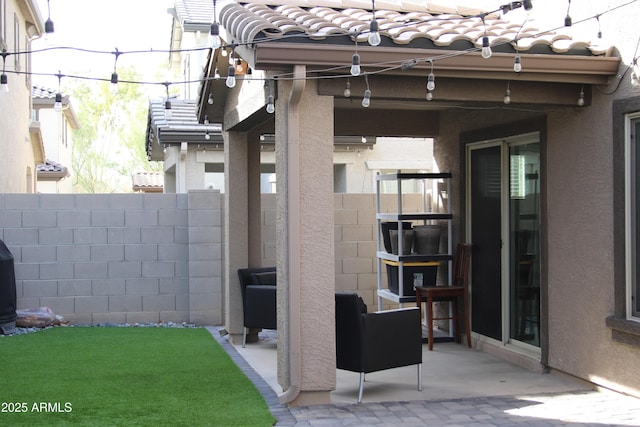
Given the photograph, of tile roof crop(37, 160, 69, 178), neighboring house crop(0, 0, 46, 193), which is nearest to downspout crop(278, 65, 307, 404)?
neighboring house crop(0, 0, 46, 193)

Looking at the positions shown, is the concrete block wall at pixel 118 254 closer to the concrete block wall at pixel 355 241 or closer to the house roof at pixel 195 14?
the concrete block wall at pixel 355 241

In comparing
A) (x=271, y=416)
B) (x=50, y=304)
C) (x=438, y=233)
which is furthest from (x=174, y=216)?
(x=271, y=416)

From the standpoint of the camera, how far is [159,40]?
36.1m

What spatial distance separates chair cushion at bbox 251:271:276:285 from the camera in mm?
→ 9000

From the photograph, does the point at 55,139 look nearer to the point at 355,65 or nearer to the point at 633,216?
the point at 355,65

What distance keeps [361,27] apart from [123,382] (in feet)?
11.7

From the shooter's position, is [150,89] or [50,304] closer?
[50,304]

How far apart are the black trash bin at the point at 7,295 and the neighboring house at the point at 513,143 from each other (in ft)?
12.0

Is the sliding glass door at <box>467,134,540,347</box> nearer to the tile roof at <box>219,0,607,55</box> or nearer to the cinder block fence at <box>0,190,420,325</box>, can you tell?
the tile roof at <box>219,0,607,55</box>

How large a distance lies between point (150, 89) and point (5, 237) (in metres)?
27.1

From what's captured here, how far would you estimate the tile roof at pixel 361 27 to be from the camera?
6.08 m

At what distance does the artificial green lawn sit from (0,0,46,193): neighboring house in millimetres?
5334

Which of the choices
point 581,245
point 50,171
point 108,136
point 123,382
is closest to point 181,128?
point 123,382

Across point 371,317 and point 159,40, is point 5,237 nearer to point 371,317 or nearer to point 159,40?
point 371,317
